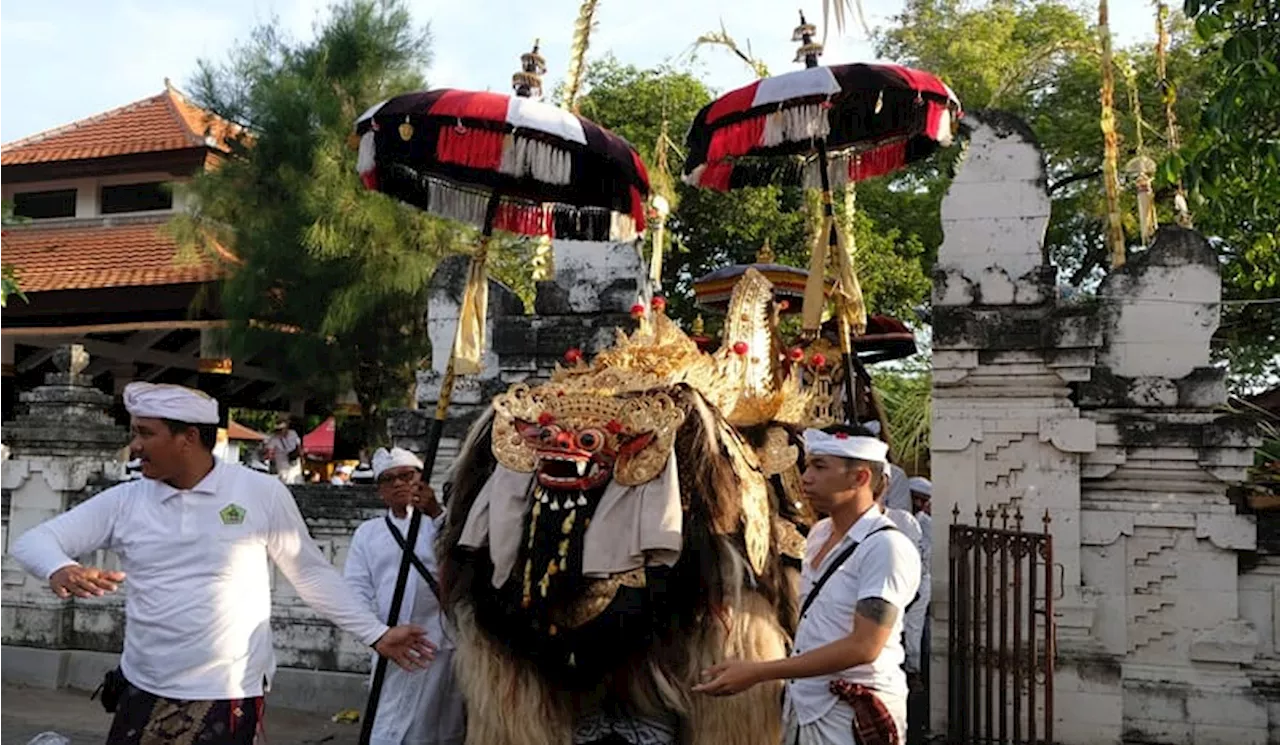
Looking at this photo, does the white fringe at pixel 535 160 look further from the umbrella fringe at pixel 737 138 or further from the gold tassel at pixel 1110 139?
the gold tassel at pixel 1110 139

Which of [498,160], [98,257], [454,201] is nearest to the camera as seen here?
[498,160]

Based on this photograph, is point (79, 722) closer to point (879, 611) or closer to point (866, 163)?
point (866, 163)

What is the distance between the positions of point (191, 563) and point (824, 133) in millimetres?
3502

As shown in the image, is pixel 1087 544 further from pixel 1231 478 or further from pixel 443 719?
pixel 443 719

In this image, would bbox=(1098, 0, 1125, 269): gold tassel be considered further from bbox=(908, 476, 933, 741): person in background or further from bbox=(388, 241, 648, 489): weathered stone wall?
bbox=(388, 241, 648, 489): weathered stone wall

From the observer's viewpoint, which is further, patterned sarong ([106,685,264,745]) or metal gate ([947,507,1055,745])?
metal gate ([947,507,1055,745])

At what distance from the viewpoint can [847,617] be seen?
3.41m

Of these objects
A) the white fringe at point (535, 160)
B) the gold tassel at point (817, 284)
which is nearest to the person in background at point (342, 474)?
the gold tassel at point (817, 284)

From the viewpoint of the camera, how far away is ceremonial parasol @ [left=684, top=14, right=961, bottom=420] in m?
5.59

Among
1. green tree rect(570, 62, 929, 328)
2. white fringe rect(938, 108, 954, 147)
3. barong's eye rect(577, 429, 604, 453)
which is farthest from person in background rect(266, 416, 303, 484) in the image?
barong's eye rect(577, 429, 604, 453)

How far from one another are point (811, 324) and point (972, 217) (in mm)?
1152

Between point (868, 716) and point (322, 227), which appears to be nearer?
point (868, 716)

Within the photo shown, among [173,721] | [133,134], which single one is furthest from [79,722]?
[133,134]

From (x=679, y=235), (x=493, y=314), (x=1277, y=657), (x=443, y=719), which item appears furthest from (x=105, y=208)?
(x=1277, y=657)
